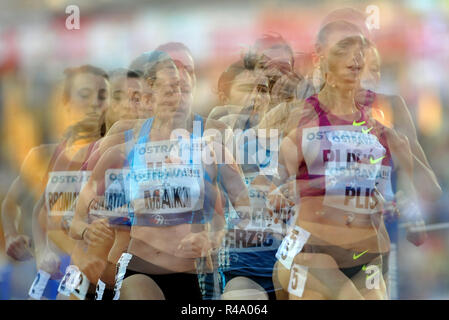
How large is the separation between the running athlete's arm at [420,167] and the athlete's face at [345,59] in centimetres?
33

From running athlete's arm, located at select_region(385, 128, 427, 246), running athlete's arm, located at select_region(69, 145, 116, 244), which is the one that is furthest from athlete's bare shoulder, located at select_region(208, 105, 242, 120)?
running athlete's arm, located at select_region(385, 128, 427, 246)

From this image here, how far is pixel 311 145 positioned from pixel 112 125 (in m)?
1.15

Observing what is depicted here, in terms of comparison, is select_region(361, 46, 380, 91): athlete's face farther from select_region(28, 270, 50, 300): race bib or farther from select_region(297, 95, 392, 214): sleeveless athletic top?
select_region(28, 270, 50, 300): race bib

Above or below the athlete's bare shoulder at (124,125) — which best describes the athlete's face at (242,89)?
above

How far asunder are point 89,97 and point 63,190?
0.54 metres

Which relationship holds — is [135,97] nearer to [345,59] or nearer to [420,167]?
[345,59]

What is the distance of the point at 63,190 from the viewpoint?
3.82 meters

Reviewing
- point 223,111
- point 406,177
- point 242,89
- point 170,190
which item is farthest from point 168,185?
point 406,177

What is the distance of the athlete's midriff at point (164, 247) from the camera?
305cm

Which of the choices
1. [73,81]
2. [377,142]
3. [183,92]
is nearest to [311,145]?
[377,142]

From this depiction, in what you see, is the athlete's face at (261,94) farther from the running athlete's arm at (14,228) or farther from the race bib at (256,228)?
the running athlete's arm at (14,228)

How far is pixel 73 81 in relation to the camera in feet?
12.1

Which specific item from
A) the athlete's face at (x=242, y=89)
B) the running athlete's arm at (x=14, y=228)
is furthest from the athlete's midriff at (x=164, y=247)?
the running athlete's arm at (x=14, y=228)

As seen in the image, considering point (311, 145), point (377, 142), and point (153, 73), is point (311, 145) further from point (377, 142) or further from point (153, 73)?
point (153, 73)
